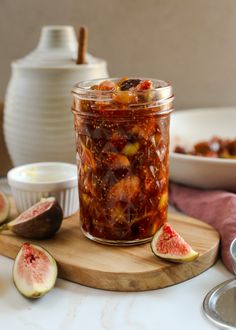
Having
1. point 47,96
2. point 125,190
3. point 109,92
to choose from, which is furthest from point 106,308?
point 47,96

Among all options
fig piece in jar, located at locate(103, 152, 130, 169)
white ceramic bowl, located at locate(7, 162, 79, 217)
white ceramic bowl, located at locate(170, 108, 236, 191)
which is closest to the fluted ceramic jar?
white ceramic bowl, located at locate(7, 162, 79, 217)

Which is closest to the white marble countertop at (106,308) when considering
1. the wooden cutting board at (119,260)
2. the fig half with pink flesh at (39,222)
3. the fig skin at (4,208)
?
the wooden cutting board at (119,260)

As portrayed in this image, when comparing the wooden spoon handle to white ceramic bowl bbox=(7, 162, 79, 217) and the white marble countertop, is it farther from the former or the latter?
the white marble countertop

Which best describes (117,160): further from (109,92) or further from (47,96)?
(47,96)

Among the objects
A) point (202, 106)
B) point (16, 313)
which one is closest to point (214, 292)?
point (16, 313)

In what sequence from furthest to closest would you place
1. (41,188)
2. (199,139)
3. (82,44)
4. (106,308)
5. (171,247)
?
(199,139)
(82,44)
(41,188)
(171,247)
(106,308)
